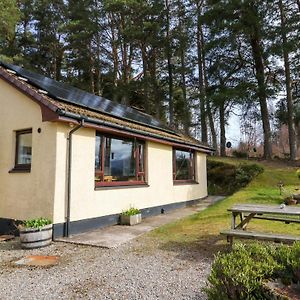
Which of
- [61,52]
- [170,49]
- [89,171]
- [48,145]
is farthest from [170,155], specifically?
[61,52]

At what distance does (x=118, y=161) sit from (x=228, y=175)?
34.9ft

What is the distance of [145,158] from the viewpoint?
1030 cm

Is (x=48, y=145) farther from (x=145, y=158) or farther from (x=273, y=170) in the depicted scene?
(x=273, y=170)

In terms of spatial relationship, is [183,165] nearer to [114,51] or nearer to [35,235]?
[35,235]

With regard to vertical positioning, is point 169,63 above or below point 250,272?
above

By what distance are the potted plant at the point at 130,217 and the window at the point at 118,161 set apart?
2.98ft

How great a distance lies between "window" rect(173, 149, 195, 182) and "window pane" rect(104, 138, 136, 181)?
312cm

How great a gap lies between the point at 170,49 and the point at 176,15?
301 cm

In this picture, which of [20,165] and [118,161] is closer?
[20,165]

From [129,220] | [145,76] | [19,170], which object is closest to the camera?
[19,170]

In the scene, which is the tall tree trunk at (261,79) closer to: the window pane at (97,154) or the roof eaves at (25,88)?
the window pane at (97,154)

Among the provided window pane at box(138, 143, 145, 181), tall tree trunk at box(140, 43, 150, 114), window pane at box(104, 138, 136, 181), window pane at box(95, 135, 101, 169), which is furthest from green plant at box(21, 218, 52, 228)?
tall tree trunk at box(140, 43, 150, 114)

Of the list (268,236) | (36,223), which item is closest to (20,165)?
(36,223)

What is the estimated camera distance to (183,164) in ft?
43.3
